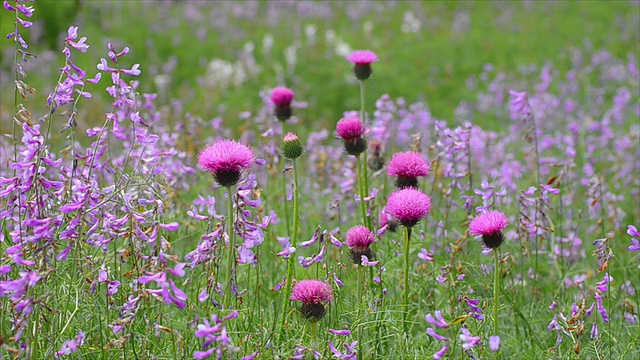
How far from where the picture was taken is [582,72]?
984 centimetres

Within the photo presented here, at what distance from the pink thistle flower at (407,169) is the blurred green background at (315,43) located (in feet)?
18.6

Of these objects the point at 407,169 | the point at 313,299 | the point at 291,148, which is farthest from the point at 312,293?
the point at 407,169

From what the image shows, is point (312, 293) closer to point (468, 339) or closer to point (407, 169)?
point (468, 339)

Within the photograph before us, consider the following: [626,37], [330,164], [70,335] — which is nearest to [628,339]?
[70,335]

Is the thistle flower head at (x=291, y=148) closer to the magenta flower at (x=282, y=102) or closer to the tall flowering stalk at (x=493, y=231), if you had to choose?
the tall flowering stalk at (x=493, y=231)

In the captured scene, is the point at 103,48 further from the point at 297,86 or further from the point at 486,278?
the point at 486,278

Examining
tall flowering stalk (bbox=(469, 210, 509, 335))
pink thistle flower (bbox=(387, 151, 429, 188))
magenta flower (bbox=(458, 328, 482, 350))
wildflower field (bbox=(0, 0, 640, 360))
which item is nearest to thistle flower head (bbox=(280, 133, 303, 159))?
wildflower field (bbox=(0, 0, 640, 360))

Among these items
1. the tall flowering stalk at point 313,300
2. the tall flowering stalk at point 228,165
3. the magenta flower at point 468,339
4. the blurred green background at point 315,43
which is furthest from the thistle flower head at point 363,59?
the blurred green background at point 315,43

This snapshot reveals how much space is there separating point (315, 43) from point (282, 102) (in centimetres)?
865

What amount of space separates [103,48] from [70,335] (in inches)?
438

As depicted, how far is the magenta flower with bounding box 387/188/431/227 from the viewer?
2371 millimetres

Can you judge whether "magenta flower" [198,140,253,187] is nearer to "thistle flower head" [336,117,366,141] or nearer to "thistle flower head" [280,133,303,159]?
"thistle flower head" [280,133,303,159]

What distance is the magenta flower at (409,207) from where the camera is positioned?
93.4 inches

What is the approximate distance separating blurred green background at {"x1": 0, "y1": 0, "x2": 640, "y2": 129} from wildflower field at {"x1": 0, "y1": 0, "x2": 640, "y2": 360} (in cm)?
6
